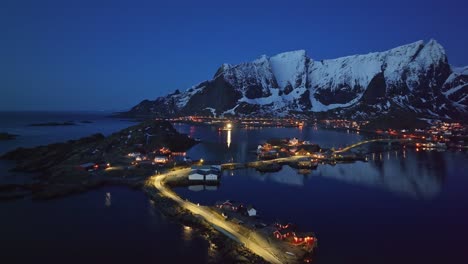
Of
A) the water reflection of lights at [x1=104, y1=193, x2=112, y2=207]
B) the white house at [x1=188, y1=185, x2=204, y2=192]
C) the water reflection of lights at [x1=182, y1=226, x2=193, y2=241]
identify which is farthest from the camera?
the white house at [x1=188, y1=185, x2=204, y2=192]

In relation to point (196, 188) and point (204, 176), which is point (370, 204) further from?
point (204, 176)

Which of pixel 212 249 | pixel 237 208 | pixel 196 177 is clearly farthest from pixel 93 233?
pixel 196 177

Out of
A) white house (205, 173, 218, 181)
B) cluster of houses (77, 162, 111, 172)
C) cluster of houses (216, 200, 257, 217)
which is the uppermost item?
cluster of houses (77, 162, 111, 172)

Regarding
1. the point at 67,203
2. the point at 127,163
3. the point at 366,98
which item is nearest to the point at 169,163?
the point at 127,163

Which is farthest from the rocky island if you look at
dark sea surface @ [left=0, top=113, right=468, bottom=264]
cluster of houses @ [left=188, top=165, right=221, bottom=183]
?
cluster of houses @ [left=188, top=165, right=221, bottom=183]

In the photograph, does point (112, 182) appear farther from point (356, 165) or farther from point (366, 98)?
point (366, 98)

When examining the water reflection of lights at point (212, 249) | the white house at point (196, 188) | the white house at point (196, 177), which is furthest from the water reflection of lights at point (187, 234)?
the white house at point (196, 177)

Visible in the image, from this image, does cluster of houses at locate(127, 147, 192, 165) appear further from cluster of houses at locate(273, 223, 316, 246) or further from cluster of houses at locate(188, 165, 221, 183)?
cluster of houses at locate(273, 223, 316, 246)

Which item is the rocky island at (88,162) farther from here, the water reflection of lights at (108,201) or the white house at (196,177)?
the white house at (196,177)
